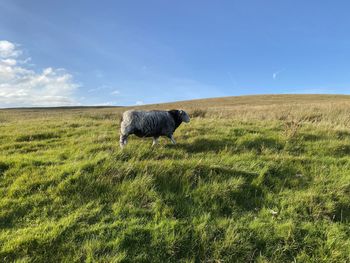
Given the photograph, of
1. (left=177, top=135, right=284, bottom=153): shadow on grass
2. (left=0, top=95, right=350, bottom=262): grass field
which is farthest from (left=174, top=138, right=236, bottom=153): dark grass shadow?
(left=0, top=95, right=350, bottom=262): grass field

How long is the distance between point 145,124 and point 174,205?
390 cm

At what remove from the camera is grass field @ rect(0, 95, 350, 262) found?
13.4 feet

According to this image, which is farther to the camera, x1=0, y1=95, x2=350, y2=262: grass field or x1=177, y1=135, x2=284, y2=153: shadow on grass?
x1=177, y1=135, x2=284, y2=153: shadow on grass

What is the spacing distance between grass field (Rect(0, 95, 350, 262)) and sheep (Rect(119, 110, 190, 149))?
2.49 feet

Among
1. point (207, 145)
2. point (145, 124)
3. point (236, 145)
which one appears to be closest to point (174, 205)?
point (145, 124)

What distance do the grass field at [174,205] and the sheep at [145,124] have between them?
0.76m

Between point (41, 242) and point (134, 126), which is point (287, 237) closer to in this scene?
point (41, 242)

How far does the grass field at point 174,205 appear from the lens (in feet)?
13.4

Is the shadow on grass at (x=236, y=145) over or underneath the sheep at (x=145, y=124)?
underneath

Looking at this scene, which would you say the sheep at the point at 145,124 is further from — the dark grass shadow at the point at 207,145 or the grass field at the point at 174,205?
the grass field at the point at 174,205

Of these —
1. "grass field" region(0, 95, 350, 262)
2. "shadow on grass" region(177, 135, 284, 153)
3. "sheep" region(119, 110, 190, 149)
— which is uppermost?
"sheep" region(119, 110, 190, 149)

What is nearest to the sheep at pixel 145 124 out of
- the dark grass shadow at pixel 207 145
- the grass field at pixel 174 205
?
the dark grass shadow at pixel 207 145

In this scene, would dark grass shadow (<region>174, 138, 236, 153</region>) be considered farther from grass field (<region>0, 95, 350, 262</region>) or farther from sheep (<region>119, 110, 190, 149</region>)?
sheep (<region>119, 110, 190, 149</region>)

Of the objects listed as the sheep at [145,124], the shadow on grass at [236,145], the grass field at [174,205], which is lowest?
the grass field at [174,205]
